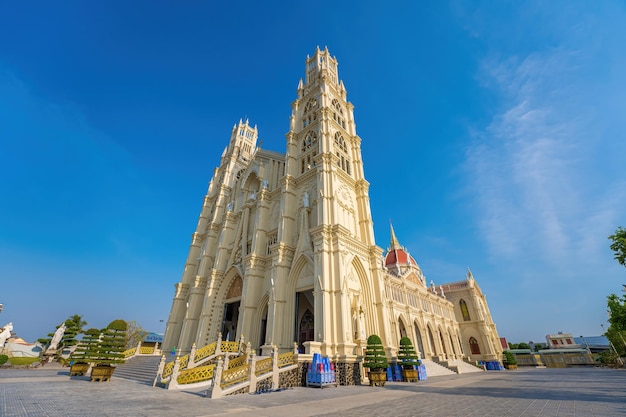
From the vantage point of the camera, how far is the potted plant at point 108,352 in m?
13.4

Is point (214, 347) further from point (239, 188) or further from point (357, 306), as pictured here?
point (239, 188)

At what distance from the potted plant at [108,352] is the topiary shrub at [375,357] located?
13.3 metres

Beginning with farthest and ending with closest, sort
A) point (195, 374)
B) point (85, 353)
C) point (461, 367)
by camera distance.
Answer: point (461, 367) → point (85, 353) → point (195, 374)

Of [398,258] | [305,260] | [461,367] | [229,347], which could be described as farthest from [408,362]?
[398,258]

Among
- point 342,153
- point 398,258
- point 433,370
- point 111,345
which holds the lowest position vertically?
point 433,370

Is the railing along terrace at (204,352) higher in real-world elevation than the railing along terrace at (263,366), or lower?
higher

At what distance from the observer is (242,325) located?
2128cm

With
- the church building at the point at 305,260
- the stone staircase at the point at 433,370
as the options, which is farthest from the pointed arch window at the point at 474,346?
the stone staircase at the point at 433,370

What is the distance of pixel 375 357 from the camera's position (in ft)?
49.1

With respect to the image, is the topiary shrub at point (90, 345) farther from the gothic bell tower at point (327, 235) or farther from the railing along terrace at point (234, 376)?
the gothic bell tower at point (327, 235)

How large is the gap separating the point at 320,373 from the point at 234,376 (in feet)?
14.4

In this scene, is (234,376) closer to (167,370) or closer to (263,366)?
(263,366)

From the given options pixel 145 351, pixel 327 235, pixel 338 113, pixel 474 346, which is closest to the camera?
pixel 327 235

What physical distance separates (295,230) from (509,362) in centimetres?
4204
